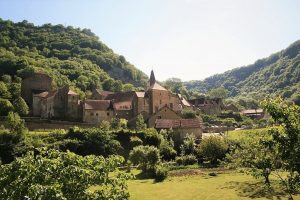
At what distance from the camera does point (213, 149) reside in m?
53.0

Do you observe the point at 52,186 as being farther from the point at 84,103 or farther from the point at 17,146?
the point at 84,103

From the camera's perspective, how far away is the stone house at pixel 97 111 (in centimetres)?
7550

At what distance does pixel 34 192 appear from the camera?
11078 mm

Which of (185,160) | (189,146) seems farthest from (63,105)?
(185,160)

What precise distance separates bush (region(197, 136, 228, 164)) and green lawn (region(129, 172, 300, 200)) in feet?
32.5

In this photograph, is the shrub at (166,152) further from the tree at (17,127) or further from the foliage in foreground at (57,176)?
the foliage in foreground at (57,176)

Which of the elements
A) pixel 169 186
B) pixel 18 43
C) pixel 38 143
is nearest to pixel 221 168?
pixel 169 186

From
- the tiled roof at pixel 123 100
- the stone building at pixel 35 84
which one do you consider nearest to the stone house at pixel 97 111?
the tiled roof at pixel 123 100

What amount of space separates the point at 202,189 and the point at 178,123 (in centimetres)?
3286

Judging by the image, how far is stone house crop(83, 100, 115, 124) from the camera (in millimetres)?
75500

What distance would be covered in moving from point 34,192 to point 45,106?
241 feet

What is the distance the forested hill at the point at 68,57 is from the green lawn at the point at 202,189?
8616cm

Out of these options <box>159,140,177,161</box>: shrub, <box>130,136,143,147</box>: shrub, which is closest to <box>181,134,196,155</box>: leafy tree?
<box>159,140,177,161</box>: shrub

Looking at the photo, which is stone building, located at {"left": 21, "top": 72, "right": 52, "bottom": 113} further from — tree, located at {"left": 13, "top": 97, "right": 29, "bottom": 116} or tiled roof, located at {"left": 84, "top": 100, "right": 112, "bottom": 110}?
tiled roof, located at {"left": 84, "top": 100, "right": 112, "bottom": 110}
